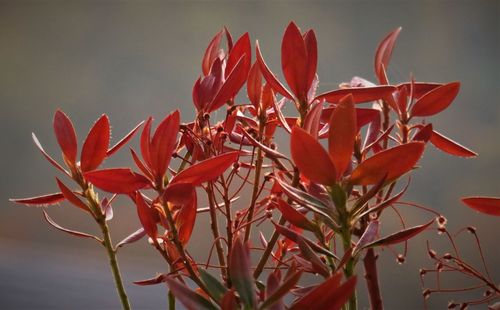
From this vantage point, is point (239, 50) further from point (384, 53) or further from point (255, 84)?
point (384, 53)

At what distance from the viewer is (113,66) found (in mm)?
2191

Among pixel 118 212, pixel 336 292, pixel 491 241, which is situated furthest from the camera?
pixel 118 212

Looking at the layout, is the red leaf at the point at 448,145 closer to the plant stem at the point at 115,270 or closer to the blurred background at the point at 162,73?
the plant stem at the point at 115,270

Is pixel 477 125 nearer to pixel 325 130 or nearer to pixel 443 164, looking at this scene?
pixel 443 164

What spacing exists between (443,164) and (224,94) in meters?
1.83

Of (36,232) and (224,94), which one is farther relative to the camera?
(36,232)

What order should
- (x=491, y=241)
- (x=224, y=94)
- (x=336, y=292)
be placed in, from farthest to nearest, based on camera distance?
(x=491, y=241)
(x=224, y=94)
(x=336, y=292)

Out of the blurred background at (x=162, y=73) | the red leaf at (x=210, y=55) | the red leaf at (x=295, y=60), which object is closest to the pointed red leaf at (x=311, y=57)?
the red leaf at (x=295, y=60)

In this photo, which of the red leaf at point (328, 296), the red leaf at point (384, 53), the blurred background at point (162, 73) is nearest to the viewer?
the red leaf at point (328, 296)

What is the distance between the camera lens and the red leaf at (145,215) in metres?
0.40

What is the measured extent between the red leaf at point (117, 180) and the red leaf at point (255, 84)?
12 cm

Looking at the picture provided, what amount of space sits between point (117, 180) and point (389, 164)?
169 mm

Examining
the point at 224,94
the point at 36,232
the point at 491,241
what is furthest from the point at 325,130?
the point at 36,232

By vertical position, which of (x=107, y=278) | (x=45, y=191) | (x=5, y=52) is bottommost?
(x=107, y=278)
